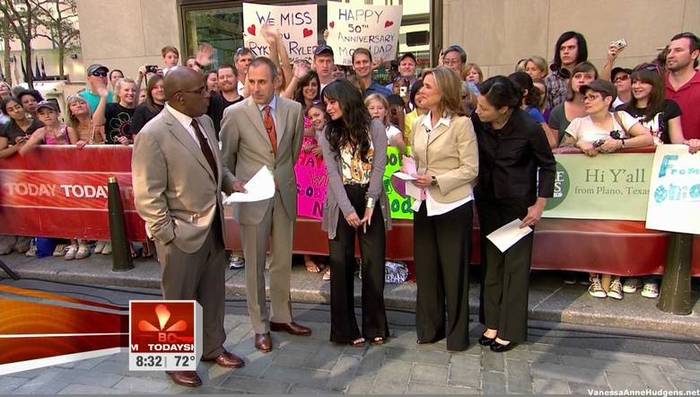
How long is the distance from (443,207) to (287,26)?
380 centimetres

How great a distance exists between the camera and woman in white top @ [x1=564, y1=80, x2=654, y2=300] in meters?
4.26

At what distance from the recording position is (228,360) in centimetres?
366

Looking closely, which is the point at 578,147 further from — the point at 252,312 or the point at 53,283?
the point at 53,283

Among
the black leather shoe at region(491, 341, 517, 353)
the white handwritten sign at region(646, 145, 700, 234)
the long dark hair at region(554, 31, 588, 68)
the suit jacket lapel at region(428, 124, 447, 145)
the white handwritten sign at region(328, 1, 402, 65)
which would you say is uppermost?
the white handwritten sign at region(328, 1, 402, 65)

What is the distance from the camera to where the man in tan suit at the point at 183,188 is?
310 centimetres

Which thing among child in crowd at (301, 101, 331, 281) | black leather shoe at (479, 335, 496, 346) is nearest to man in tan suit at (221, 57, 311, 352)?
child in crowd at (301, 101, 331, 281)

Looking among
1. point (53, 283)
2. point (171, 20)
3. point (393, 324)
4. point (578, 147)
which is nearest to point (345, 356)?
point (393, 324)

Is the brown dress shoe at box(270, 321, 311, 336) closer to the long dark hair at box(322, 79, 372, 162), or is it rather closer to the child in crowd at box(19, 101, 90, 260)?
the long dark hair at box(322, 79, 372, 162)

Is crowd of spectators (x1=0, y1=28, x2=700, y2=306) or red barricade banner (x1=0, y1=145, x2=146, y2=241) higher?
crowd of spectators (x1=0, y1=28, x2=700, y2=306)

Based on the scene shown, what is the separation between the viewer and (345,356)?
3.77 meters

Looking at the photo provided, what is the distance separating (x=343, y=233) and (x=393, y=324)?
39.8 inches

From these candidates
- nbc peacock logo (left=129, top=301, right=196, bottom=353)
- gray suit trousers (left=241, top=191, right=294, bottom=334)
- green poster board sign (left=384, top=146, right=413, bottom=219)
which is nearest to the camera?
nbc peacock logo (left=129, top=301, right=196, bottom=353)

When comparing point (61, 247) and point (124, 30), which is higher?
point (124, 30)

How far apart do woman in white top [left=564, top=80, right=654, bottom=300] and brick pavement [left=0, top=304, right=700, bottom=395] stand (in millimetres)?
759
